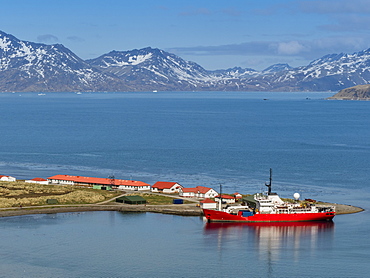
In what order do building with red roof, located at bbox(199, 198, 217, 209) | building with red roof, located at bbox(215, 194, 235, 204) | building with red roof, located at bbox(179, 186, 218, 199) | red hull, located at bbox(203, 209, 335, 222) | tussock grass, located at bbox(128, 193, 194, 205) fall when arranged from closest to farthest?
1. red hull, located at bbox(203, 209, 335, 222)
2. building with red roof, located at bbox(199, 198, 217, 209)
3. building with red roof, located at bbox(215, 194, 235, 204)
4. tussock grass, located at bbox(128, 193, 194, 205)
5. building with red roof, located at bbox(179, 186, 218, 199)

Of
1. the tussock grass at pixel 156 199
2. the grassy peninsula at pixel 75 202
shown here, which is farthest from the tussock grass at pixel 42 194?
the tussock grass at pixel 156 199

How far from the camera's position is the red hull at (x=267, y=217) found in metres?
86.2

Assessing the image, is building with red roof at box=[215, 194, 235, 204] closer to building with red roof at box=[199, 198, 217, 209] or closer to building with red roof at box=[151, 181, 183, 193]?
building with red roof at box=[199, 198, 217, 209]

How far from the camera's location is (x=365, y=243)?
73500 mm

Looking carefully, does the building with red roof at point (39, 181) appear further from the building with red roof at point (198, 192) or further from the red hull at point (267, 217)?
the red hull at point (267, 217)

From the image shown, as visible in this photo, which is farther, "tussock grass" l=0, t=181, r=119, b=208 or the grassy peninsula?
"tussock grass" l=0, t=181, r=119, b=208

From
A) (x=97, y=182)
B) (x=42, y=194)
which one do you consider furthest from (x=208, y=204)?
(x=42, y=194)

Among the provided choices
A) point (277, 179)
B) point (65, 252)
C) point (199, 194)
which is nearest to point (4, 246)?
point (65, 252)

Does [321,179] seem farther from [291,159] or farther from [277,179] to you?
[291,159]

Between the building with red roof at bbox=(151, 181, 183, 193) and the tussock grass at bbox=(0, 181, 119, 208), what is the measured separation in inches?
245

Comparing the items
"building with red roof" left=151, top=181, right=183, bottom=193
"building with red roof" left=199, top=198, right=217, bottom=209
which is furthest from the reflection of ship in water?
"building with red roof" left=151, top=181, right=183, bottom=193

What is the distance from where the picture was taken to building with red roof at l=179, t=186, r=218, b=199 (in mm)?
97750

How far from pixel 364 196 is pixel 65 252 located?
50.7m

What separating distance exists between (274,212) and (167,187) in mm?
20351
